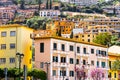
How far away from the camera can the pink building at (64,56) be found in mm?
67750

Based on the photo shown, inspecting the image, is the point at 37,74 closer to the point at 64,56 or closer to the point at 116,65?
the point at 64,56

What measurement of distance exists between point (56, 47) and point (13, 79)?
26.3ft

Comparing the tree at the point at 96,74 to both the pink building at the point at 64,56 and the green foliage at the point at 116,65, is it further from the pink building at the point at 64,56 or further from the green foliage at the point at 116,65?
the green foliage at the point at 116,65

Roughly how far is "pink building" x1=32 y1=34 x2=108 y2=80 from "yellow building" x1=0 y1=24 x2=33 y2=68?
172 cm

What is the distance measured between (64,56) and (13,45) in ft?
25.6

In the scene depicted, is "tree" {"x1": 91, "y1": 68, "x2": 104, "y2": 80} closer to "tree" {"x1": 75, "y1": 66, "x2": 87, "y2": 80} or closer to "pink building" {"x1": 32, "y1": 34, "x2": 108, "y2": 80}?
"pink building" {"x1": 32, "y1": 34, "x2": 108, "y2": 80}

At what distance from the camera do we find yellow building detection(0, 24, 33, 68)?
68.8m

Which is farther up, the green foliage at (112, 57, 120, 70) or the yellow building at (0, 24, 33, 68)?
the yellow building at (0, 24, 33, 68)

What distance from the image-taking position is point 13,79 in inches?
2598

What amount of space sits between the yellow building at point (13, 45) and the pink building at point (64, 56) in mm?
1720

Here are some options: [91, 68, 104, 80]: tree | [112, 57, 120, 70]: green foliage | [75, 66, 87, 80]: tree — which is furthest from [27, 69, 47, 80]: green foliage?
[112, 57, 120, 70]: green foliage

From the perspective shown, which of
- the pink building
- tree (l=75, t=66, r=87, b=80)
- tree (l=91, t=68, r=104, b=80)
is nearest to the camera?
the pink building

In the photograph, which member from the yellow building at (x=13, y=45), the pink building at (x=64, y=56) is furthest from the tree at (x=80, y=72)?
the yellow building at (x=13, y=45)

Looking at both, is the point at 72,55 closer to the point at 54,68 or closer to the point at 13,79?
the point at 54,68
